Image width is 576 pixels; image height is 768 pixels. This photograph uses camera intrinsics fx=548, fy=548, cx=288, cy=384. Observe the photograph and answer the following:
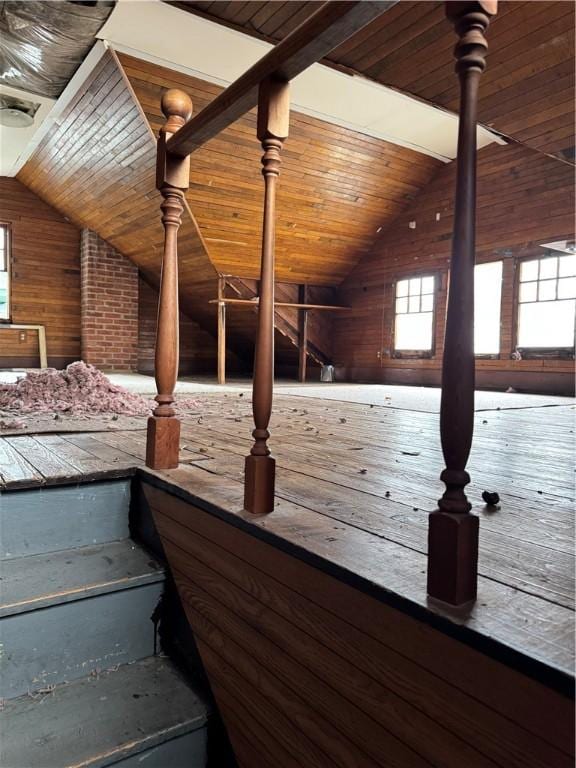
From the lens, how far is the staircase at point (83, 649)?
0.98 meters

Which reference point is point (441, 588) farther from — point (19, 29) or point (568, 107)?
point (568, 107)

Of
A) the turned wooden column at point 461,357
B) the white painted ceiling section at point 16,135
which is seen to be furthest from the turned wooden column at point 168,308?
the white painted ceiling section at point 16,135

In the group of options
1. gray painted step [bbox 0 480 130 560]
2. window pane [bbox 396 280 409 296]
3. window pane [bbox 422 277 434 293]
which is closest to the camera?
gray painted step [bbox 0 480 130 560]

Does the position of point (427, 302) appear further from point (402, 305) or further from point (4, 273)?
point (4, 273)

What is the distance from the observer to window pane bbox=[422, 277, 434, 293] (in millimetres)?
6613

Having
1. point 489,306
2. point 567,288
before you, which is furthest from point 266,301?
point 489,306

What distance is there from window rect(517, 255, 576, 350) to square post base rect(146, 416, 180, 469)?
16.1 feet

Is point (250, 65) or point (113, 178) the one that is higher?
point (250, 65)

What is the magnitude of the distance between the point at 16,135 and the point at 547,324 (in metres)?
6.09

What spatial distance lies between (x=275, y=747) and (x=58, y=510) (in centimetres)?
73

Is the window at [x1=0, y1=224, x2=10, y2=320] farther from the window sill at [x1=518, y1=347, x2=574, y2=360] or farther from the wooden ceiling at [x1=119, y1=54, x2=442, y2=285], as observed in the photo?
the window sill at [x1=518, y1=347, x2=574, y2=360]

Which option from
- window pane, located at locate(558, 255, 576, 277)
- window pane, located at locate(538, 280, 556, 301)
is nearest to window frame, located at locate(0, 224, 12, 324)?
window pane, located at locate(538, 280, 556, 301)

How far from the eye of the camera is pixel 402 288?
6.98 meters

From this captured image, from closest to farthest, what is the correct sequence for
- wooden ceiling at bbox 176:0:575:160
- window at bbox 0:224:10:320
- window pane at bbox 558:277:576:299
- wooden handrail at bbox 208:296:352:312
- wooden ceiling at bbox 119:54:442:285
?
wooden ceiling at bbox 176:0:575:160
wooden ceiling at bbox 119:54:442:285
window pane at bbox 558:277:576:299
wooden handrail at bbox 208:296:352:312
window at bbox 0:224:10:320
